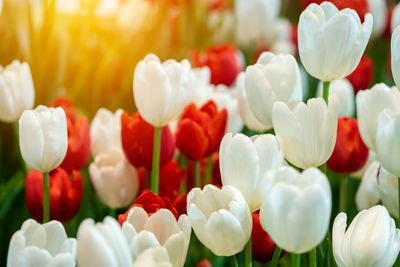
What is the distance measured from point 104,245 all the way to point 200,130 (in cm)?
31

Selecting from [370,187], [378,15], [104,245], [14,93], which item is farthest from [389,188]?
[378,15]

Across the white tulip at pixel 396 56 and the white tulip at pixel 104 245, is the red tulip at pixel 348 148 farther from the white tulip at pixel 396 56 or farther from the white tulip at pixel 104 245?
the white tulip at pixel 104 245

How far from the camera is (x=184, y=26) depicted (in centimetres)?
136

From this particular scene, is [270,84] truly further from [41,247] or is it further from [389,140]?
[41,247]

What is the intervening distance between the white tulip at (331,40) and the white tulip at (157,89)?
0.48ft

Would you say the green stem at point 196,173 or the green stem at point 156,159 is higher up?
the green stem at point 156,159

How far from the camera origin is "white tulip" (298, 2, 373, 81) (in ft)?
1.82

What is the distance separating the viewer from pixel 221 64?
1.02 m

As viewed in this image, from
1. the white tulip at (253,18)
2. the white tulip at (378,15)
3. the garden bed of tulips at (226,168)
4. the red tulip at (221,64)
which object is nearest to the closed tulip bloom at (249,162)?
the garden bed of tulips at (226,168)

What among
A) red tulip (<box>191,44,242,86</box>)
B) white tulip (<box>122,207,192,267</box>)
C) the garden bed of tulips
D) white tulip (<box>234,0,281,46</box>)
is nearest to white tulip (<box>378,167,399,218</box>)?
the garden bed of tulips

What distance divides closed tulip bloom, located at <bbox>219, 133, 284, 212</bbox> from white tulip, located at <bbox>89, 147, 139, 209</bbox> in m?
0.21

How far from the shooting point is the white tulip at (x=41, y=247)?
0.46 metres

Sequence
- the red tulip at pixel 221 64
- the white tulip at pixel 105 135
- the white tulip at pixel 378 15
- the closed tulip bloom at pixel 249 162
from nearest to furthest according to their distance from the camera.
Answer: the closed tulip bloom at pixel 249 162 < the white tulip at pixel 105 135 < the red tulip at pixel 221 64 < the white tulip at pixel 378 15

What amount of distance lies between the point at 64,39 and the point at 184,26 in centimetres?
32
